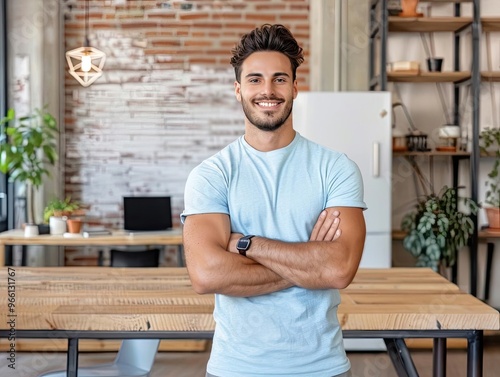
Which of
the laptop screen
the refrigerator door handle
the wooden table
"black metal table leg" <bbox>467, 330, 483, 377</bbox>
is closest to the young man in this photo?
the wooden table

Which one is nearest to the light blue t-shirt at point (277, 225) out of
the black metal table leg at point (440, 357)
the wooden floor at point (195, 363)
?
the black metal table leg at point (440, 357)

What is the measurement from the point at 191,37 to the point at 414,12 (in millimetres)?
1931

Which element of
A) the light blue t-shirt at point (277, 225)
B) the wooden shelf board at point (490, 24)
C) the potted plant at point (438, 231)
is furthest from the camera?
the wooden shelf board at point (490, 24)

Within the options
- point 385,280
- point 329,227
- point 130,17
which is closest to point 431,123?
point 130,17

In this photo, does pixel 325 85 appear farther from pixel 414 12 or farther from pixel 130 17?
pixel 130 17

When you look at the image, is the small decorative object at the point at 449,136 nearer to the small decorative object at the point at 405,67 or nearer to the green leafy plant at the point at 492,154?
the green leafy plant at the point at 492,154

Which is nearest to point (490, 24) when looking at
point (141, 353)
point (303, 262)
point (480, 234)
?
point (480, 234)

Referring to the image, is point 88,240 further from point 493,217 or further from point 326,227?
point 326,227

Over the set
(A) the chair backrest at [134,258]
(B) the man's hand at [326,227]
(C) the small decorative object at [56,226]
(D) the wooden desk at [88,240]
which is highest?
(B) the man's hand at [326,227]

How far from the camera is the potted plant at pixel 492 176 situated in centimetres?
529

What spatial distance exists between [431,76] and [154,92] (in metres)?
2.29

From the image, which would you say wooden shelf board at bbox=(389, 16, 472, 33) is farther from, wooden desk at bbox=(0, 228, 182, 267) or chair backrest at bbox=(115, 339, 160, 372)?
chair backrest at bbox=(115, 339, 160, 372)

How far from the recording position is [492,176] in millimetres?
5293

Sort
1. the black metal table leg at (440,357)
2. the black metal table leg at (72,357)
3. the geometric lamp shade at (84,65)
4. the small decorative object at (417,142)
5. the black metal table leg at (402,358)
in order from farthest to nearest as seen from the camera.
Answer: the geometric lamp shade at (84,65) → the small decorative object at (417,142) → the black metal table leg at (440,357) → the black metal table leg at (402,358) → the black metal table leg at (72,357)
